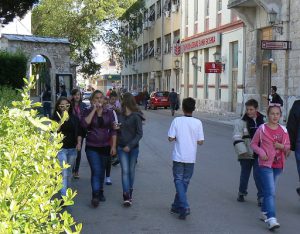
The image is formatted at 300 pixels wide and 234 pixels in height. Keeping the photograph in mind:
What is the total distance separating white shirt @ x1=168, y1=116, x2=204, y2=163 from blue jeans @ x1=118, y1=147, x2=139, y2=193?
94 centimetres

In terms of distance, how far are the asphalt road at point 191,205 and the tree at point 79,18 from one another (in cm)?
3314

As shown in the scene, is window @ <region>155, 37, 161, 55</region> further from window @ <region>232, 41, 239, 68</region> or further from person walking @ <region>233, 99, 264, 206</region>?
person walking @ <region>233, 99, 264, 206</region>

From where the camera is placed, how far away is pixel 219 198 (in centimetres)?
835

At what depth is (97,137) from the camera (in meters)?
7.80

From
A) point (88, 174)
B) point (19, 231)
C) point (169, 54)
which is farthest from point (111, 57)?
point (19, 231)

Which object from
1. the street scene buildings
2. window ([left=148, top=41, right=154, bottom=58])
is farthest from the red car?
window ([left=148, top=41, right=154, bottom=58])

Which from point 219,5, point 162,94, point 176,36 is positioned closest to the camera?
point 219,5

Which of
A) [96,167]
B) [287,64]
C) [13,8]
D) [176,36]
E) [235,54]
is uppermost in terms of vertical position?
[176,36]

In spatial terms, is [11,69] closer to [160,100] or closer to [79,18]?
[160,100]

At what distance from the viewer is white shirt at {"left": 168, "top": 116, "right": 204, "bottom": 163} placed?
708 cm

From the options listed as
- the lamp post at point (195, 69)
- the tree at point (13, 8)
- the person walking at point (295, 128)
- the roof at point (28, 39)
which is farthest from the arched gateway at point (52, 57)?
the person walking at point (295, 128)

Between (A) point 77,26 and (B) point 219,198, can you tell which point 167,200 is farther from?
(A) point 77,26

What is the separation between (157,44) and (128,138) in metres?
47.1

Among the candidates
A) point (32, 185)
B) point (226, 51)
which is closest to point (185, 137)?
point (32, 185)
